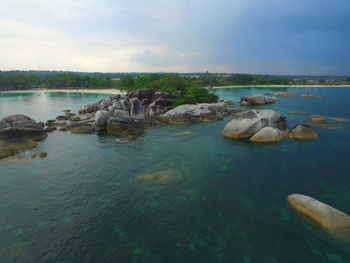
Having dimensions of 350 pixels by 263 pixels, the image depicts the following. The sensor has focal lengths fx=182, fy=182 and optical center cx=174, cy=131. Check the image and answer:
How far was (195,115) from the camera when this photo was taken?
33438mm

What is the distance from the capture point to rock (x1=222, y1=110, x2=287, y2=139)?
23219mm

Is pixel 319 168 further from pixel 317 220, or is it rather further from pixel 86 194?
pixel 86 194

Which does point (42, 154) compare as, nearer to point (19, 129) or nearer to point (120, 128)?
point (19, 129)

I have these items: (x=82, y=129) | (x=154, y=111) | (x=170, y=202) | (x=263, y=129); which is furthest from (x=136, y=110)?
(x=170, y=202)

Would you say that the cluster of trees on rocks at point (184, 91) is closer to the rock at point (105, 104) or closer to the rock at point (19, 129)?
the rock at point (105, 104)

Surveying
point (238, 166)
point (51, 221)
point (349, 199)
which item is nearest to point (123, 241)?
point (51, 221)

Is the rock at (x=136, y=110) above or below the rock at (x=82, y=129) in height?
above

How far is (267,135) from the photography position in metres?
21.9

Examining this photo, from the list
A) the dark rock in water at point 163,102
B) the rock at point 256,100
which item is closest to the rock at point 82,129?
the dark rock in water at point 163,102

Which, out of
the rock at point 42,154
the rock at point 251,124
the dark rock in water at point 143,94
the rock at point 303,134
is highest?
the dark rock in water at point 143,94

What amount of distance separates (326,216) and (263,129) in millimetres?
13843

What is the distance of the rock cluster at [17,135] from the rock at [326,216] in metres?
26.5

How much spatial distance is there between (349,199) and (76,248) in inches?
641

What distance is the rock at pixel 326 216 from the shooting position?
913 cm
